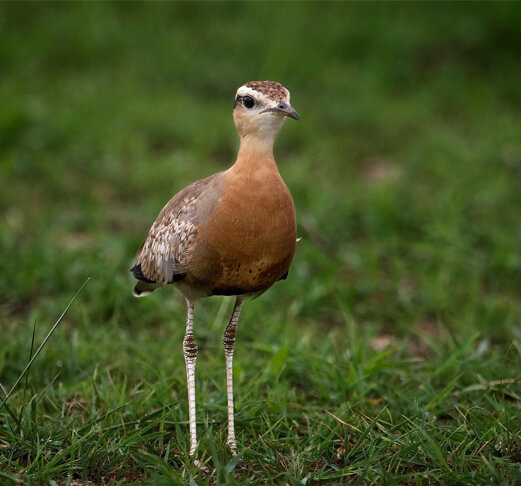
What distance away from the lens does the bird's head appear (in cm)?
342

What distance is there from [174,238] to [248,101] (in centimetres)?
75

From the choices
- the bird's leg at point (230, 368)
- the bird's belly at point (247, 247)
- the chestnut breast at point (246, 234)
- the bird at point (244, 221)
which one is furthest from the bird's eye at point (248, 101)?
the bird's leg at point (230, 368)

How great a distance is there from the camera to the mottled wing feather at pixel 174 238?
3568 millimetres

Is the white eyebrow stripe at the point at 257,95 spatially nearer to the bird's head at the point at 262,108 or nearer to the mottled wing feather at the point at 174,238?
the bird's head at the point at 262,108

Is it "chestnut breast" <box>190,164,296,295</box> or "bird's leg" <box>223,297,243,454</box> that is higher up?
"chestnut breast" <box>190,164,296,295</box>

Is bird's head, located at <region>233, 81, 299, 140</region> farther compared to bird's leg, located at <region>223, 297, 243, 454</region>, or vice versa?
bird's leg, located at <region>223, 297, 243, 454</region>

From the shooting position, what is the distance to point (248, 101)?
3496 mm

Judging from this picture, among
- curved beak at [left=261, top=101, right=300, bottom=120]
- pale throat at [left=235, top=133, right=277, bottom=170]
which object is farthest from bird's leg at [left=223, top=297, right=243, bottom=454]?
curved beak at [left=261, top=101, right=300, bottom=120]

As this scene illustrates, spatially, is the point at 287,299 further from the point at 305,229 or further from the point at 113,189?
the point at 113,189

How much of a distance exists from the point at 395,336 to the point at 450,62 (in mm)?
6060

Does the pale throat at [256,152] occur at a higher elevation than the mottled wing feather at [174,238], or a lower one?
higher

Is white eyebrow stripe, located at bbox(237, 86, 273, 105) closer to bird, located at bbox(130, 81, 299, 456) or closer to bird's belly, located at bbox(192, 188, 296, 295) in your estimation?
bird, located at bbox(130, 81, 299, 456)

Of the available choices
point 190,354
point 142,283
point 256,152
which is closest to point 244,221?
point 256,152

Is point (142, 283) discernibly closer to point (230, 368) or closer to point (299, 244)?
point (230, 368)
